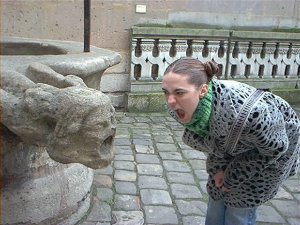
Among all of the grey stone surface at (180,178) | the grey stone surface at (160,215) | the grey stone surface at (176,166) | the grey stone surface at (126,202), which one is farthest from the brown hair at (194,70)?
the grey stone surface at (176,166)

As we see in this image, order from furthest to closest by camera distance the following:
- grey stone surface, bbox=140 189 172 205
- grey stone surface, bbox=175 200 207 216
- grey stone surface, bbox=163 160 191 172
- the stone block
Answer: the stone block → grey stone surface, bbox=163 160 191 172 → grey stone surface, bbox=140 189 172 205 → grey stone surface, bbox=175 200 207 216

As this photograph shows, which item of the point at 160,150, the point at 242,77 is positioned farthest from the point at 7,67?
the point at 242,77

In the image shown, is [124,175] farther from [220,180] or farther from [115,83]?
[115,83]

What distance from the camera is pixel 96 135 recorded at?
1605 mm

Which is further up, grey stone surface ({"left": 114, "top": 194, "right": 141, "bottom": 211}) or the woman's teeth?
the woman's teeth

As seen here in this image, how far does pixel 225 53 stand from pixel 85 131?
4.87 m

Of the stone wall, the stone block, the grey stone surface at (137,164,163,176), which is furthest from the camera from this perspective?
the stone block

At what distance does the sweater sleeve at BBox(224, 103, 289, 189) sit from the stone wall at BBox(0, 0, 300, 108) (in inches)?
147

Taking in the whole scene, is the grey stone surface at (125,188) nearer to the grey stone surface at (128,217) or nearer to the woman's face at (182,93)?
the grey stone surface at (128,217)

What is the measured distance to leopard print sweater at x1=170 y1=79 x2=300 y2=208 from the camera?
A: 5.76ft

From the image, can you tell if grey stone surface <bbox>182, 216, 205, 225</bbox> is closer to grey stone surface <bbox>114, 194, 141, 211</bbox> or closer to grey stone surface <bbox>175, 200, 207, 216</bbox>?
grey stone surface <bbox>175, 200, 207, 216</bbox>

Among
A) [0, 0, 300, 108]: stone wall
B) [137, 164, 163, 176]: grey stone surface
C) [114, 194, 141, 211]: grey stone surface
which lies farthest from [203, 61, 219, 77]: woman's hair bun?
[0, 0, 300, 108]: stone wall

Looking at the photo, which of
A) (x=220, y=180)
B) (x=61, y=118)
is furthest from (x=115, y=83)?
(x=61, y=118)

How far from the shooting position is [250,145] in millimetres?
1868
